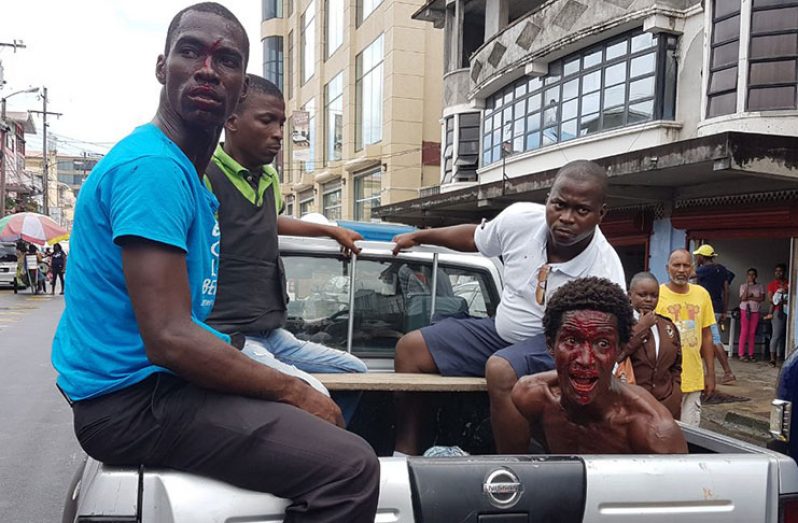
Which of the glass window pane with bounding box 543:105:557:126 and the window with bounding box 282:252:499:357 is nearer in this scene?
the window with bounding box 282:252:499:357

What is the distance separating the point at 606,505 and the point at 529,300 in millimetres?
1234

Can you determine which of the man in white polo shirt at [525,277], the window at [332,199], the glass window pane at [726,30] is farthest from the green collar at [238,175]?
the window at [332,199]

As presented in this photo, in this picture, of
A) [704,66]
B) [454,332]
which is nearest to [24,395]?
[454,332]

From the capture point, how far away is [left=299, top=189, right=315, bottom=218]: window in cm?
3719

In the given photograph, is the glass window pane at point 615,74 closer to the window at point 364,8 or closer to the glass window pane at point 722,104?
the glass window pane at point 722,104

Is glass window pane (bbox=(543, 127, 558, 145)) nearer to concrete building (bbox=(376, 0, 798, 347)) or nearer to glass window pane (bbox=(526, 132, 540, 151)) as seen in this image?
concrete building (bbox=(376, 0, 798, 347))

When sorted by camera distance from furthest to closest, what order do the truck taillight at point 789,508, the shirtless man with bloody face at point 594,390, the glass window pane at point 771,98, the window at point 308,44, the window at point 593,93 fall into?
the window at point 308,44 → the window at point 593,93 → the glass window pane at point 771,98 → the shirtless man with bloody face at point 594,390 → the truck taillight at point 789,508

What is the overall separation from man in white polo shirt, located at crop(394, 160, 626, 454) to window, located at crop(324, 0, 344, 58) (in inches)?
1169

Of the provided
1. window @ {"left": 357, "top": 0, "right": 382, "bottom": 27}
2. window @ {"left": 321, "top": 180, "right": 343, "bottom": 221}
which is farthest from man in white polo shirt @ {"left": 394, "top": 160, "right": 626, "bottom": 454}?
window @ {"left": 321, "top": 180, "right": 343, "bottom": 221}

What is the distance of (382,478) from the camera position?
155cm

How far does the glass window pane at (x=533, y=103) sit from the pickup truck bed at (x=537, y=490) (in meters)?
15.1

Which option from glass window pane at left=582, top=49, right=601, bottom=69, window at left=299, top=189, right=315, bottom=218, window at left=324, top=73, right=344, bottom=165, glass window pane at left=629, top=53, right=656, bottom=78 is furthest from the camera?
window at left=299, top=189, right=315, bottom=218

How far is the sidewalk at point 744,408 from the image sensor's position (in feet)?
23.0

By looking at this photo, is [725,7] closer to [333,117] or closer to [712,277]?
[712,277]
